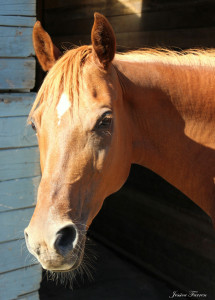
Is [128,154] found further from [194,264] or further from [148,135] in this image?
[194,264]

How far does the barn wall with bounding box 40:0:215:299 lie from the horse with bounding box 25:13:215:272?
1.33 m

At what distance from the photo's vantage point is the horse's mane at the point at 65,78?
65.0 inches

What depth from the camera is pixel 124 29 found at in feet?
14.2

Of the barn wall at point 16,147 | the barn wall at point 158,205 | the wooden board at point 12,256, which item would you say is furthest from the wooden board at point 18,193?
the barn wall at point 158,205

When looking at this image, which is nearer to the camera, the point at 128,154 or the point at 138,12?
the point at 128,154

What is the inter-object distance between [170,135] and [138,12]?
2527 millimetres

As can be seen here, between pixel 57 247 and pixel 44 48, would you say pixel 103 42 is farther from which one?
pixel 57 247

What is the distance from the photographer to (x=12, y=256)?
270 centimetres

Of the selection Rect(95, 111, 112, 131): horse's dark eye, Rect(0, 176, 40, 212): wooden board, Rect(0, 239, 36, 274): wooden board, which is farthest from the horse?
Rect(0, 239, 36, 274): wooden board

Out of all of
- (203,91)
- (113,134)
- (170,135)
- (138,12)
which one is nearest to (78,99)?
(113,134)

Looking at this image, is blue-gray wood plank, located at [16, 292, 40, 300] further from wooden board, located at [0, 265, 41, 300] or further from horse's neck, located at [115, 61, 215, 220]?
horse's neck, located at [115, 61, 215, 220]

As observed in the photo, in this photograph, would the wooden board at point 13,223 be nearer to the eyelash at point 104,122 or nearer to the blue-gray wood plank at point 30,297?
the blue-gray wood plank at point 30,297

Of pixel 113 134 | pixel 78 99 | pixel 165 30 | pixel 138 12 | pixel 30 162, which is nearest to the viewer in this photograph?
pixel 78 99

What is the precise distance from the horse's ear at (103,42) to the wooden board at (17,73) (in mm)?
938
